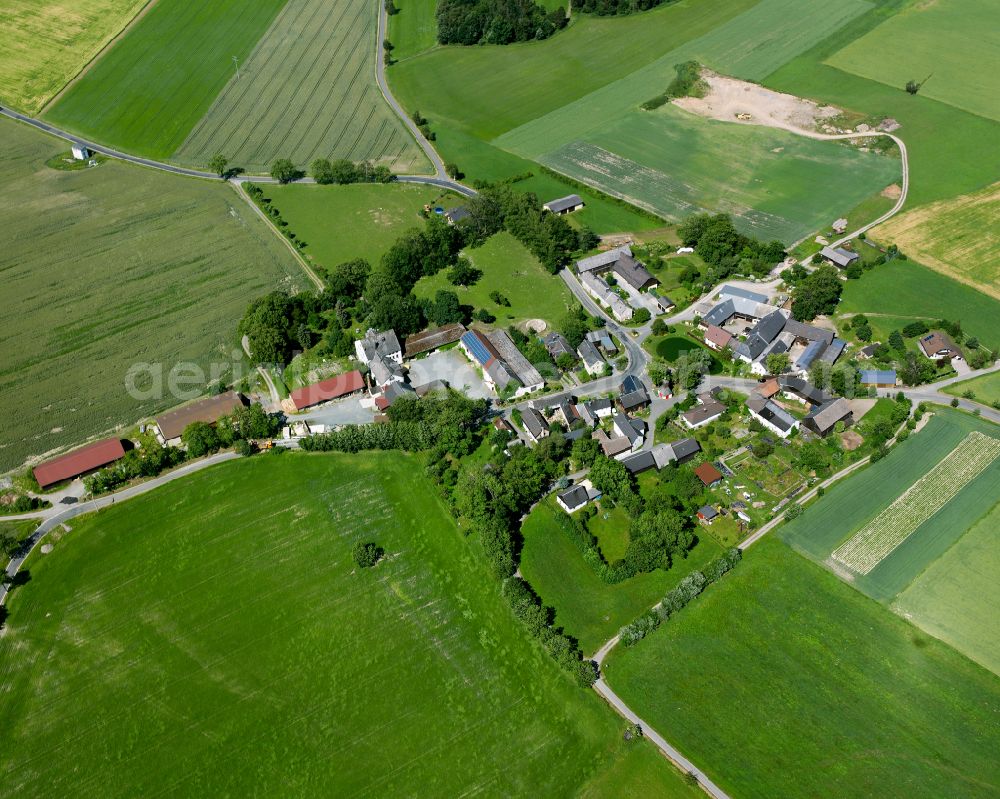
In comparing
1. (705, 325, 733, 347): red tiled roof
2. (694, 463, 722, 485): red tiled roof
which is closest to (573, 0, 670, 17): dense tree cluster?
(705, 325, 733, 347): red tiled roof


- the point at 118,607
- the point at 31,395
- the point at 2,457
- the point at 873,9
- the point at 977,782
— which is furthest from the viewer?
the point at 873,9

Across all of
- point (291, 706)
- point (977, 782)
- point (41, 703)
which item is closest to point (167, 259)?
point (41, 703)

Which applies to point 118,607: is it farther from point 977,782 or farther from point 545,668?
point 977,782

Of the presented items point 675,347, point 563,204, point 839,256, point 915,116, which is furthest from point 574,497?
point 915,116

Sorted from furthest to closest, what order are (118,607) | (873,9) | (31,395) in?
1. (873,9)
2. (31,395)
3. (118,607)

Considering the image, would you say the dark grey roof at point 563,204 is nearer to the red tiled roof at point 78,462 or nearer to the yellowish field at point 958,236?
the yellowish field at point 958,236

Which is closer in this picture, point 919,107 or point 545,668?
point 545,668

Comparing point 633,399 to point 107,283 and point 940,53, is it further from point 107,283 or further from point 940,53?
point 940,53

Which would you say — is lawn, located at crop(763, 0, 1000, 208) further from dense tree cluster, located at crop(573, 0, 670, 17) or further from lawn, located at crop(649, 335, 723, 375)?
lawn, located at crop(649, 335, 723, 375)

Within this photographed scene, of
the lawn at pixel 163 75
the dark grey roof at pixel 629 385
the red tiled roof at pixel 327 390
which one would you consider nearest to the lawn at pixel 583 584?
the dark grey roof at pixel 629 385
